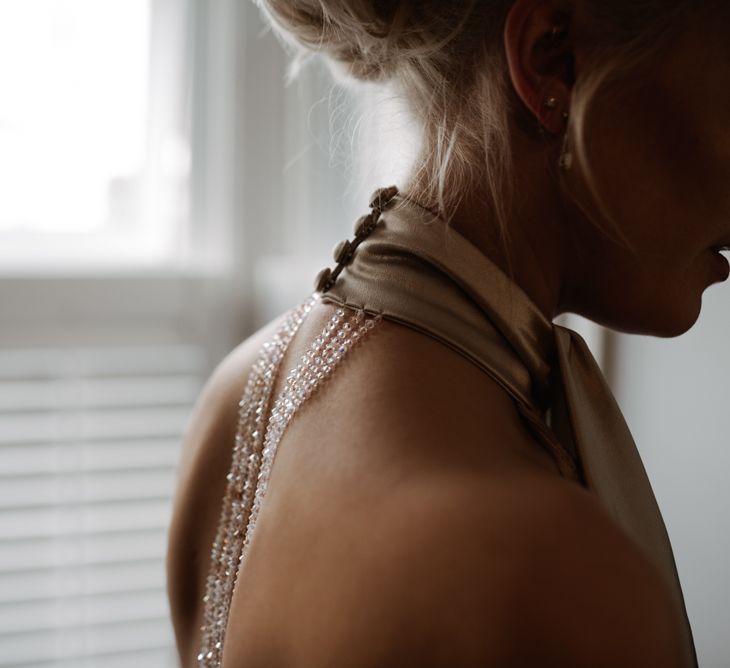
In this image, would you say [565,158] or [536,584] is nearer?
[536,584]

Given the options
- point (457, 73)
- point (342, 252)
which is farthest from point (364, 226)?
point (457, 73)

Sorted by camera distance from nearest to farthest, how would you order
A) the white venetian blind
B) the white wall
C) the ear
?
the ear, the white wall, the white venetian blind

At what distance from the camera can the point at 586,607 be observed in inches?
15.8

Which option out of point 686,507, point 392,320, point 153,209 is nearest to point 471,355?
point 392,320

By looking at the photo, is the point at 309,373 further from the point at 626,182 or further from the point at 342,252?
the point at 626,182

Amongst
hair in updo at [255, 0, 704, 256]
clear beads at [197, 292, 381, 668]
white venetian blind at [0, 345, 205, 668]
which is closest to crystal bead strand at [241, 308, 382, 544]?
clear beads at [197, 292, 381, 668]

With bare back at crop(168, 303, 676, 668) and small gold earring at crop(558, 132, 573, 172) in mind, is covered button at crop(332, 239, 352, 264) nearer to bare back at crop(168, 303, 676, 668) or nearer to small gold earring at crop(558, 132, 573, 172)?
bare back at crop(168, 303, 676, 668)

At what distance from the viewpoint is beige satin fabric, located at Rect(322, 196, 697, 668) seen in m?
0.56

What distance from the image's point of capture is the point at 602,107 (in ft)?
1.80

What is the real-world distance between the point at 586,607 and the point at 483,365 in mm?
190

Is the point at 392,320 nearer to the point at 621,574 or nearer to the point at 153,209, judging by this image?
the point at 621,574

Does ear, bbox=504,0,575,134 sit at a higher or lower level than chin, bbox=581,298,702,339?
higher

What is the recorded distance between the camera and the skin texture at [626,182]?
548mm

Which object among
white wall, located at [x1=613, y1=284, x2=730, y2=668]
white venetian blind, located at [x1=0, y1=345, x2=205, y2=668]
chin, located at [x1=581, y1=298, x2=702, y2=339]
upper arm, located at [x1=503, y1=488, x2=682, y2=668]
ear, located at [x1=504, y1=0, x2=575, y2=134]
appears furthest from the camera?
white venetian blind, located at [x1=0, y1=345, x2=205, y2=668]
